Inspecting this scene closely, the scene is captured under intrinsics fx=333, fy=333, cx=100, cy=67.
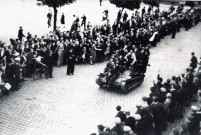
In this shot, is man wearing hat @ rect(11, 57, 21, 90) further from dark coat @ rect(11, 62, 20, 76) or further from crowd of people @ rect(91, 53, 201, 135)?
crowd of people @ rect(91, 53, 201, 135)

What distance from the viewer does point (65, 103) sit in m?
14.2

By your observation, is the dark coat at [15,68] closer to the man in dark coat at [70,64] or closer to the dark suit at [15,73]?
the dark suit at [15,73]

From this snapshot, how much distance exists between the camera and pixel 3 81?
1462 centimetres

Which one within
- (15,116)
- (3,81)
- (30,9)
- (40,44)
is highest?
(30,9)

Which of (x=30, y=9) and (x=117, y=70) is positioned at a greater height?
(x=30, y=9)

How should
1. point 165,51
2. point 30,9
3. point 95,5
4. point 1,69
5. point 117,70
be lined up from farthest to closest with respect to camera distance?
point 95,5 < point 30,9 < point 165,51 < point 117,70 < point 1,69

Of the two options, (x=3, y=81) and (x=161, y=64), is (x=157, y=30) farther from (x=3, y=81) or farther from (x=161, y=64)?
(x=3, y=81)

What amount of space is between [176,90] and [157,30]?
1432cm

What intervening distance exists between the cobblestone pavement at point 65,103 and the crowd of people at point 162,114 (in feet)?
3.29

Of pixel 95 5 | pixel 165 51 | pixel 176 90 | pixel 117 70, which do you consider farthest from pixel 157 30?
pixel 95 5

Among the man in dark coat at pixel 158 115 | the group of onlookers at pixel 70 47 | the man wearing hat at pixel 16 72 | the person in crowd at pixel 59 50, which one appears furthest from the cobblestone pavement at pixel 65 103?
the man in dark coat at pixel 158 115

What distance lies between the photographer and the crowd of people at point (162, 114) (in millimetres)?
9672

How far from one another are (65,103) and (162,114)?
4.61 m

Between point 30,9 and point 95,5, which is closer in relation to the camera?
point 30,9
